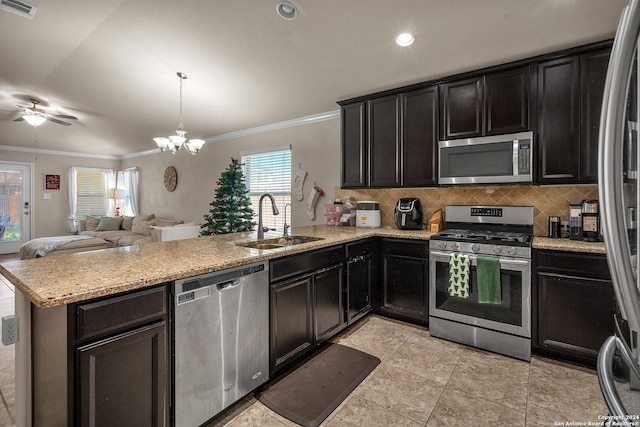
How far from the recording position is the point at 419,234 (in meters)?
2.96

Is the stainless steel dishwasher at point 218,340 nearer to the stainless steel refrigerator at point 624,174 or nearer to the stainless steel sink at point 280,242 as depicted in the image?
the stainless steel sink at point 280,242

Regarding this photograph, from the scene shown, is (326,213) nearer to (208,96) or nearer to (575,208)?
(208,96)

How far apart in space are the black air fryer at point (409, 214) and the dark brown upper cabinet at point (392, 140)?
0.21 metres

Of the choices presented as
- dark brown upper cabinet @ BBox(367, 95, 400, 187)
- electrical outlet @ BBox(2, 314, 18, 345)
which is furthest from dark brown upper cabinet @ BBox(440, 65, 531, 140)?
electrical outlet @ BBox(2, 314, 18, 345)

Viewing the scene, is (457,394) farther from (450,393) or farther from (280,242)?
(280,242)

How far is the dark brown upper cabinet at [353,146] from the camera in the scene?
3525 mm

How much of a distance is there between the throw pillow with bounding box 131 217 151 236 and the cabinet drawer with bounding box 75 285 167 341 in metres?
5.35

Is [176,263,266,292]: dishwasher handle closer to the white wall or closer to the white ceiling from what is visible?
the white ceiling

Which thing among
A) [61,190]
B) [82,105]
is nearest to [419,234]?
[82,105]

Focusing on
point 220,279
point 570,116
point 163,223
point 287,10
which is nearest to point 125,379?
point 220,279

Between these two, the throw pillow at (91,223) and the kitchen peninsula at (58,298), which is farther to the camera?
the throw pillow at (91,223)

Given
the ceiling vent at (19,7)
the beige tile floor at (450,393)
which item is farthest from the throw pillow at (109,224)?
the ceiling vent at (19,7)

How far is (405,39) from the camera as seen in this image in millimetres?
2523

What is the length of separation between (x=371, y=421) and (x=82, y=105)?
5723mm
